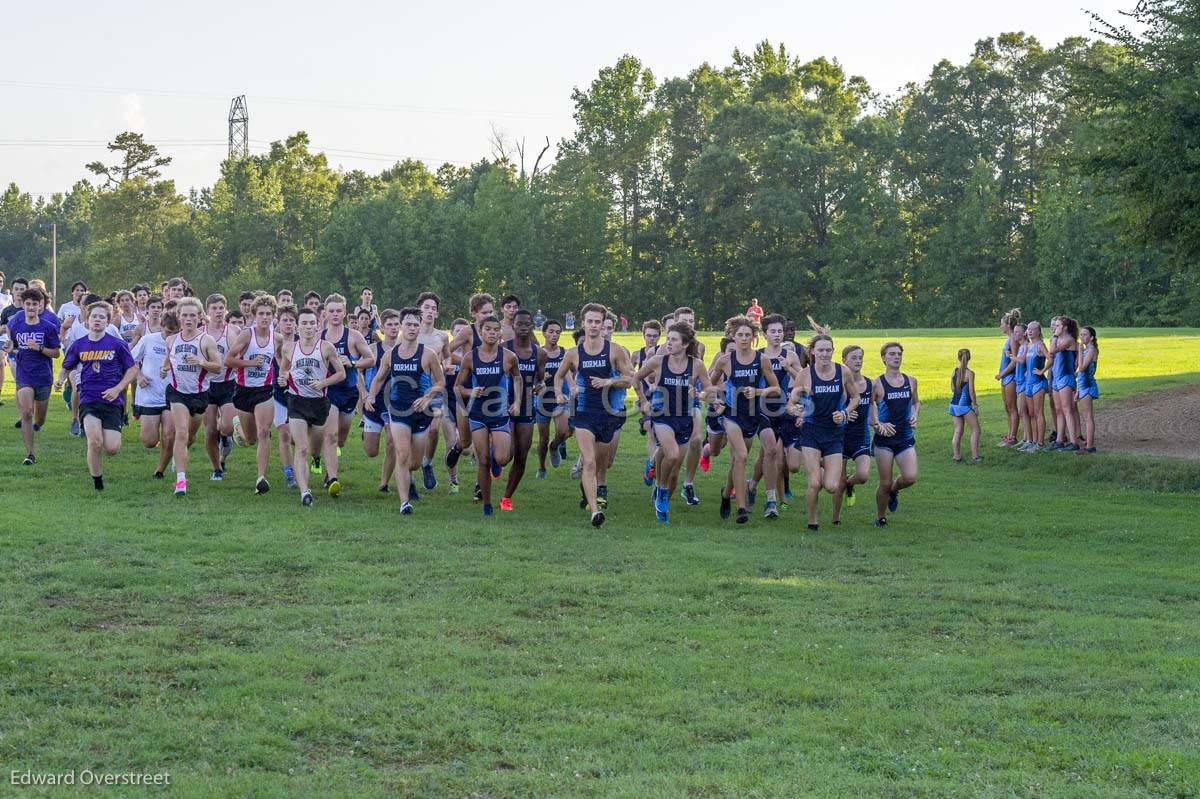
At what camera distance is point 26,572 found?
985 centimetres

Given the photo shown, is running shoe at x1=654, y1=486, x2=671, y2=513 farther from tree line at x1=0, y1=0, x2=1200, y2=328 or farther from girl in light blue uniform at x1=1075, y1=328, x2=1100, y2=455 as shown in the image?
tree line at x1=0, y1=0, x2=1200, y2=328

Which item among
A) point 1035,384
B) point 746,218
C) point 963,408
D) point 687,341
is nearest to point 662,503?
point 687,341

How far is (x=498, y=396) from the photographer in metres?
13.4

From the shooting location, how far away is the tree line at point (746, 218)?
3132 inches

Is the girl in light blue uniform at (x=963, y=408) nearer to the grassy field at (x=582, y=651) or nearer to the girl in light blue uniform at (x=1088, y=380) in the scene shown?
the girl in light blue uniform at (x=1088, y=380)

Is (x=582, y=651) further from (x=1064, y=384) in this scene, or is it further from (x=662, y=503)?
(x=1064, y=384)

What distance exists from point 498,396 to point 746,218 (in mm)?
71045

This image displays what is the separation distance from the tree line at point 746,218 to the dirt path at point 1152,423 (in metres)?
47.1

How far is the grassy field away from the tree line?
207ft

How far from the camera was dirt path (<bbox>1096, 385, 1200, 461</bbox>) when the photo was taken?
773 inches

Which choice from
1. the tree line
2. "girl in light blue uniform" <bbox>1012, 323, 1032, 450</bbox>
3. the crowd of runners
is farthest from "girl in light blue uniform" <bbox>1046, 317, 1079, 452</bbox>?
the tree line

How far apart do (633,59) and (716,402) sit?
276 ft

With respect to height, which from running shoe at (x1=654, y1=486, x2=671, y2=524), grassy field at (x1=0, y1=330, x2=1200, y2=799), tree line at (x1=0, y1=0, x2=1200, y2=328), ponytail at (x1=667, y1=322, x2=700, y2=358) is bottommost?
grassy field at (x1=0, y1=330, x2=1200, y2=799)

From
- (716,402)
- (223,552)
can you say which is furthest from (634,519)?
(223,552)
